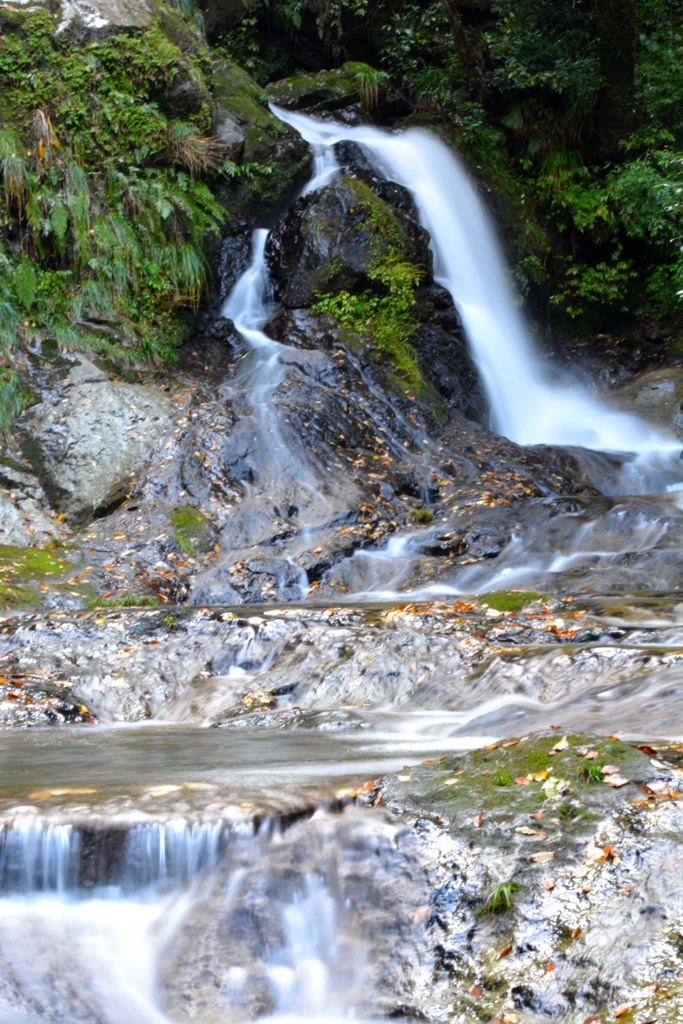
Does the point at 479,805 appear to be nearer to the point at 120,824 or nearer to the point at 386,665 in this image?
the point at 120,824

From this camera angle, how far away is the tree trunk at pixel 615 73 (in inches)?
587

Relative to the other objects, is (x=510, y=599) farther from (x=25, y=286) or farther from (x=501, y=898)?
(x=25, y=286)

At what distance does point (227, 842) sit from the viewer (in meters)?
3.66

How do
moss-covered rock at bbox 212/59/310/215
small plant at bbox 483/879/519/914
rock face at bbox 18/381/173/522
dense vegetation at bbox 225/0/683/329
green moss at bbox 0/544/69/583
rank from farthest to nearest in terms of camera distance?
dense vegetation at bbox 225/0/683/329, moss-covered rock at bbox 212/59/310/215, rock face at bbox 18/381/173/522, green moss at bbox 0/544/69/583, small plant at bbox 483/879/519/914

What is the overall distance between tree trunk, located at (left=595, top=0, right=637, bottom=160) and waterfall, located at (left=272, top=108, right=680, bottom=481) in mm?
2602

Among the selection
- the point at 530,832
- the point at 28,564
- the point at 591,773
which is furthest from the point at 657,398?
the point at 530,832

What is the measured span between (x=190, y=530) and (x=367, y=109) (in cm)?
1051

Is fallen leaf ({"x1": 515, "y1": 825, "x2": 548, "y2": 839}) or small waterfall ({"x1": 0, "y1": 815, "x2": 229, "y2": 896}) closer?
fallen leaf ({"x1": 515, "y1": 825, "x2": 548, "y2": 839})

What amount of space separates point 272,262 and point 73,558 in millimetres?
6644

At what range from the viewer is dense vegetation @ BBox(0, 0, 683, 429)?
12430mm

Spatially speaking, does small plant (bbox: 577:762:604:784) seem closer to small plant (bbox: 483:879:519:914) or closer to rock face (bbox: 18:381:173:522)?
small plant (bbox: 483:879:519:914)

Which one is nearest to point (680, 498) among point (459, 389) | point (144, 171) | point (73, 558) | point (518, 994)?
point (459, 389)

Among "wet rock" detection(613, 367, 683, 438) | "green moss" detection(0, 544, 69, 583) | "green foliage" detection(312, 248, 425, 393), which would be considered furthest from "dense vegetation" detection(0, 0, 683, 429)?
"green moss" detection(0, 544, 69, 583)

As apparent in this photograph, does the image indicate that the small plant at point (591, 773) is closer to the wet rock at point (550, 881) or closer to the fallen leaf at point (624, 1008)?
the wet rock at point (550, 881)
